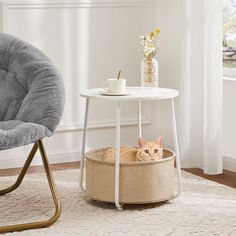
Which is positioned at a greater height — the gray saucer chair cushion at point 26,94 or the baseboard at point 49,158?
the gray saucer chair cushion at point 26,94

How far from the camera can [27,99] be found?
3.02 metres

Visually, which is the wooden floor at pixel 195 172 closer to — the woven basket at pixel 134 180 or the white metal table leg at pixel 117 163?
the woven basket at pixel 134 180

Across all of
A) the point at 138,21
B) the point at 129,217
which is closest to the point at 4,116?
the point at 129,217

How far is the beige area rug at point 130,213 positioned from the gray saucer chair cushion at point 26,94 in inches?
16.4

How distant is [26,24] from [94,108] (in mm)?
730

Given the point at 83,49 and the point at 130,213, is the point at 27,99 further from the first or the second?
the point at 83,49

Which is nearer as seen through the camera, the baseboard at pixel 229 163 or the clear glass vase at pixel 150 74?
the clear glass vase at pixel 150 74

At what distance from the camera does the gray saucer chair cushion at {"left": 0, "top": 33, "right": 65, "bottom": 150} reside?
9.14 ft

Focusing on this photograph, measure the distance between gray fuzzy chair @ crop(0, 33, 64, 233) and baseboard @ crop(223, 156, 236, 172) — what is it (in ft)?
4.59

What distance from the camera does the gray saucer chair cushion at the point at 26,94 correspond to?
2.79 m

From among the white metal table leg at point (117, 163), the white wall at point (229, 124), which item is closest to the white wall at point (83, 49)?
the white wall at point (229, 124)

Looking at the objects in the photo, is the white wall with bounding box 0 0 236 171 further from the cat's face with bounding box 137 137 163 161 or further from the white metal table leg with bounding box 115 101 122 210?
the white metal table leg with bounding box 115 101 122 210

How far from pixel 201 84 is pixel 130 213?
1.24 metres

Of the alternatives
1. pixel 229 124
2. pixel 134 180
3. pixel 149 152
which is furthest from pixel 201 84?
pixel 134 180
